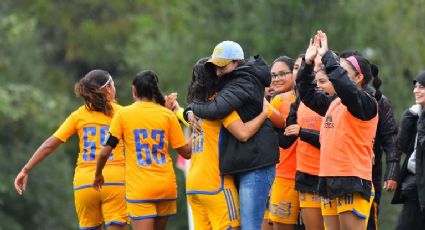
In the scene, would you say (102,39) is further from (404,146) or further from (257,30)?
(404,146)

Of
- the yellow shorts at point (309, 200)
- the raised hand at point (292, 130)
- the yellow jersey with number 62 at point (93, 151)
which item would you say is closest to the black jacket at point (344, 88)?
the raised hand at point (292, 130)

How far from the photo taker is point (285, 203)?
1214cm

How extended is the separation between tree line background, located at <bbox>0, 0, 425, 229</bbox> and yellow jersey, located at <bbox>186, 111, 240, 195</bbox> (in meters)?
19.3

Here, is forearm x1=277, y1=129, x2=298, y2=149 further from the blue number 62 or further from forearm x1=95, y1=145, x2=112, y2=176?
forearm x1=95, y1=145, x2=112, y2=176

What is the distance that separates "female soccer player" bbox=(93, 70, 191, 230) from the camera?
12.1 metres

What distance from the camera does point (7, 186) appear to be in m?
31.8

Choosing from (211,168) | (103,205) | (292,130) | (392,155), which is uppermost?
(292,130)

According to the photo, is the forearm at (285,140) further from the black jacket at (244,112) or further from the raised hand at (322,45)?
the raised hand at (322,45)

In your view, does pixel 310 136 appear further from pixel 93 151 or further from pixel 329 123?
pixel 93 151

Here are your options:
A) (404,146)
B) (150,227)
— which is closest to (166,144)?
(150,227)

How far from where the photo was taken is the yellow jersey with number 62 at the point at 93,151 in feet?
41.5

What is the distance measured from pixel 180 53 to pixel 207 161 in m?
25.3

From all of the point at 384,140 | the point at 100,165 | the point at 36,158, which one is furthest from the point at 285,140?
the point at 36,158

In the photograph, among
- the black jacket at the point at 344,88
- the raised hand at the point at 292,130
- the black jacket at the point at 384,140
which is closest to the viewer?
the black jacket at the point at 344,88
